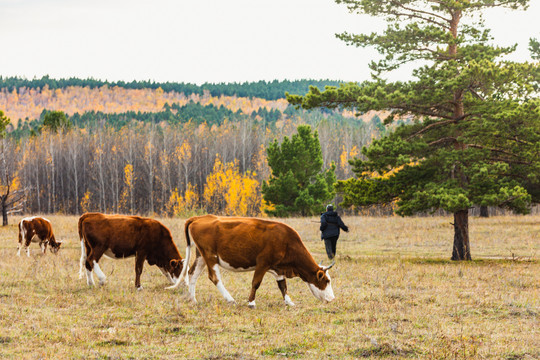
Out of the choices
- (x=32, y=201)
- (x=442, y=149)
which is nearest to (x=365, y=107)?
(x=442, y=149)

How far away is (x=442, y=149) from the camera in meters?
19.4

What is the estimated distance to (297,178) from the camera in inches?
1796

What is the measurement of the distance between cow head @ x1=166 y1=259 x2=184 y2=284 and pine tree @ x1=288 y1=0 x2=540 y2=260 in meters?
8.49

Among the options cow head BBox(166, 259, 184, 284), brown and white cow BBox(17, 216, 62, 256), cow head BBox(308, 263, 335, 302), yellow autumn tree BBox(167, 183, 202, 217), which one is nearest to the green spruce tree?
brown and white cow BBox(17, 216, 62, 256)

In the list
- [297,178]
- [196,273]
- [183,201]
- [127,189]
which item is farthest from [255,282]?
[127,189]

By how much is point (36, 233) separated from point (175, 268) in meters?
9.51

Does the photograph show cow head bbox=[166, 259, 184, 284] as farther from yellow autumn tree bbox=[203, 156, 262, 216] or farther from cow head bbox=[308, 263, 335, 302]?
yellow autumn tree bbox=[203, 156, 262, 216]

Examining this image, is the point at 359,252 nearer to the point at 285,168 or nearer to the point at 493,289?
the point at 493,289

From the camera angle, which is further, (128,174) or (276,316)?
(128,174)

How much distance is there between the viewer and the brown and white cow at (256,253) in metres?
10.6

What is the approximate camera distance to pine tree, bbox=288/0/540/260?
60.1ft

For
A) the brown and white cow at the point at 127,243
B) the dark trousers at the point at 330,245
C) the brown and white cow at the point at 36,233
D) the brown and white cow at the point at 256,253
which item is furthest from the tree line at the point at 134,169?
the brown and white cow at the point at 256,253

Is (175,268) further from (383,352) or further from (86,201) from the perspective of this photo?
(86,201)

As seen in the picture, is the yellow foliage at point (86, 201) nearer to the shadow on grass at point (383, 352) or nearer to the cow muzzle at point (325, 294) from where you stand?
the cow muzzle at point (325, 294)
